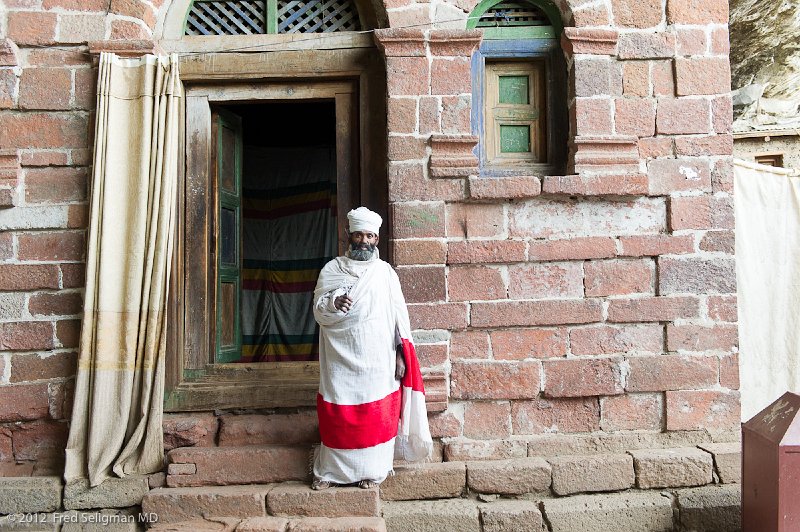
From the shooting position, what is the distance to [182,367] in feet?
13.9

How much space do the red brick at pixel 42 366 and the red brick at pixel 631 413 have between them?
3.43 metres

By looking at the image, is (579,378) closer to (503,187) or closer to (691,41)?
(503,187)

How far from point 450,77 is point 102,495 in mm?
3421

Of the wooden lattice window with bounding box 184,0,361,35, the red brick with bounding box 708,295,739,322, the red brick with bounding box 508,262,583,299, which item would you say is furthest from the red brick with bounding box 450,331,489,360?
the wooden lattice window with bounding box 184,0,361,35

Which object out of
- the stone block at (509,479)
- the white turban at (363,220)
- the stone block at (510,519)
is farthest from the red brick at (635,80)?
the stone block at (510,519)

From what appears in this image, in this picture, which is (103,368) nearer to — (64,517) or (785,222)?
(64,517)

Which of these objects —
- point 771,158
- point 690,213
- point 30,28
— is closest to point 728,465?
point 690,213

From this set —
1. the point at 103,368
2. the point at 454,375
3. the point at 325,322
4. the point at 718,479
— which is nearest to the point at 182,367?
the point at 103,368

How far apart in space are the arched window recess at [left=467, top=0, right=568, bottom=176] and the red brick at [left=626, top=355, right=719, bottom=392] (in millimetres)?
1416

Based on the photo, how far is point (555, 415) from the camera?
13.1 ft

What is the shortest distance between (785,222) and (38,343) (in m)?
5.39

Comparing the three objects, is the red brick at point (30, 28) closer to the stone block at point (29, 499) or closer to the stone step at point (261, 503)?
the stone block at point (29, 499)

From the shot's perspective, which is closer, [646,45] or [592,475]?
[592,475]

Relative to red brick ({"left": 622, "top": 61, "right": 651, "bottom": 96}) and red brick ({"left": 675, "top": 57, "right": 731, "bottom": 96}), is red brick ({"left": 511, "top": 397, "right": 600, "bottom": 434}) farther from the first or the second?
red brick ({"left": 675, "top": 57, "right": 731, "bottom": 96})
